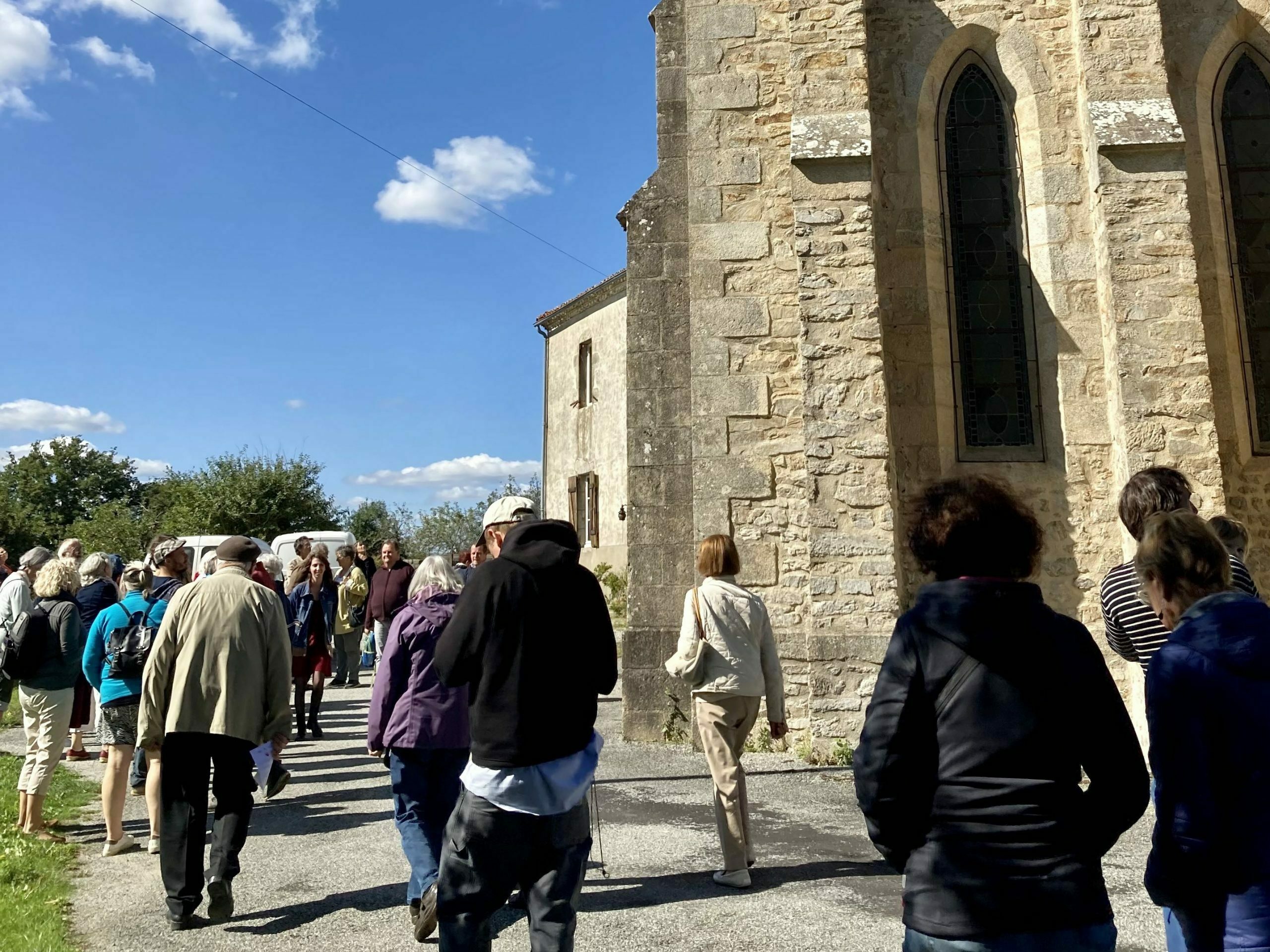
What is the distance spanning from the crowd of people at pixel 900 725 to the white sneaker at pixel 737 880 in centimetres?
2

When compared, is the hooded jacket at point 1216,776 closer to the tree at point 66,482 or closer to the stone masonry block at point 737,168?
the stone masonry block at point 737,168

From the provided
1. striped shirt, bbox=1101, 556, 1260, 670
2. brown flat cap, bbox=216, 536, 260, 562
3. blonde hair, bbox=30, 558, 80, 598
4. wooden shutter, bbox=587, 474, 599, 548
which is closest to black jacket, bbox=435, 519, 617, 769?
striped shirt, bbox=1101, 556, 1260, 670

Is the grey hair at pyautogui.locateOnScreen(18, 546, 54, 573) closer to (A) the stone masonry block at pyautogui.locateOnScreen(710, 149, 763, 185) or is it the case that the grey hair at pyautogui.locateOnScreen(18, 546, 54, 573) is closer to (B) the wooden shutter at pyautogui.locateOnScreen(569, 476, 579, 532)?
(A) the stone masonry block at pyautogui.locateOnScreen(710, 149, 763, 185)

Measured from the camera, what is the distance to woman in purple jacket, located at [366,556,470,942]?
413cm

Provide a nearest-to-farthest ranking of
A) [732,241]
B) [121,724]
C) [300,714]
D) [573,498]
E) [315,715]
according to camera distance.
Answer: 1. [121,724]
2. [732,241]
3. [300,714]
4. [315,715]
5. [573,498]

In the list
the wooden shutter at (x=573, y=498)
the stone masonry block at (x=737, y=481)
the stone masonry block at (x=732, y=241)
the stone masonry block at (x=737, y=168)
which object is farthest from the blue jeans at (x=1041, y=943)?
the wooden shutter at (x=573, y=498)

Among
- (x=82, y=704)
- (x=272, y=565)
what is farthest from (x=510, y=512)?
(x=82, y=704)

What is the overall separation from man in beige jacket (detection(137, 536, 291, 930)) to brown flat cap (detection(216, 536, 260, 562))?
0.44 feet

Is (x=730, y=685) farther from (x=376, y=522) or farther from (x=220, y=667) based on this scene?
(x=376, y=522)

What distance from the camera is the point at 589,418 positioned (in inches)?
1077

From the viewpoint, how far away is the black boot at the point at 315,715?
9500 mm

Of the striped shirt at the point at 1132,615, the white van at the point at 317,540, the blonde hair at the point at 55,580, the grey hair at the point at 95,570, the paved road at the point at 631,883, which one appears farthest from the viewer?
the white van at the point at 317,540

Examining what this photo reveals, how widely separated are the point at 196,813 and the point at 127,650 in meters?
1.53

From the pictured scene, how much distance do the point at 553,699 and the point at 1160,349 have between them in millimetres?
6960
